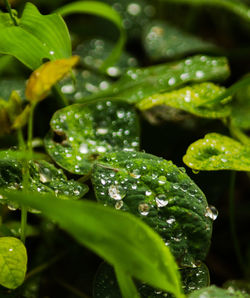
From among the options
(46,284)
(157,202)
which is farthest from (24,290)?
(157,202)

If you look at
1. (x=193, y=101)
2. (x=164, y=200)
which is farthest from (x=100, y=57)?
(x=164, y=200)

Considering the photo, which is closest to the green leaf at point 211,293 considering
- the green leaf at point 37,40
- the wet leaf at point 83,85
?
the green leaf at point 37,40

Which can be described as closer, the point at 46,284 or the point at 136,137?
the point at 136,137

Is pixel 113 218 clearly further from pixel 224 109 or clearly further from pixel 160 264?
pixel 224 109

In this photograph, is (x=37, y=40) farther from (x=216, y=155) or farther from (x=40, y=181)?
(x=216, y=155)

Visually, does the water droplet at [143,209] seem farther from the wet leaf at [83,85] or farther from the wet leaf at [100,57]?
the wet leaf at [100,57]

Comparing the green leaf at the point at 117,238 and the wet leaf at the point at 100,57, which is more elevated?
the green leaf at the point at 117,238

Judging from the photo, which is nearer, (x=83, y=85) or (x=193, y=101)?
(x=193, y=101)
